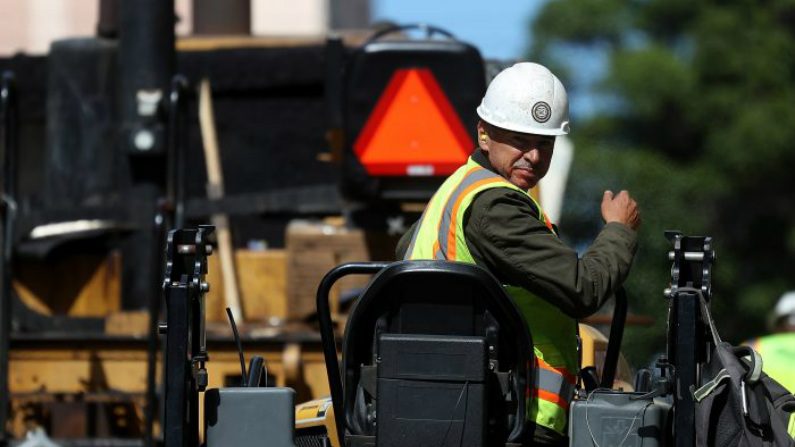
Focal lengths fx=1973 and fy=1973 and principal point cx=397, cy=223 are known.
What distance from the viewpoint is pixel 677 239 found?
479 cm

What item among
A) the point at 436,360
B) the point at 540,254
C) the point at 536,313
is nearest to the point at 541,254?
the point at 540,254

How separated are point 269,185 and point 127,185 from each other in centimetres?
98

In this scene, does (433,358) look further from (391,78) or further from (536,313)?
(391,78)

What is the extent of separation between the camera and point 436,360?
479cm

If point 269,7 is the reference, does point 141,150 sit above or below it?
above

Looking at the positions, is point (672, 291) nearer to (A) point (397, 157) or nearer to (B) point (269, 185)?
(A) point (397, 157)

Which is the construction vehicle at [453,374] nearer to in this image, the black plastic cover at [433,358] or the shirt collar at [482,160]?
the black plastic cover at [433,358]

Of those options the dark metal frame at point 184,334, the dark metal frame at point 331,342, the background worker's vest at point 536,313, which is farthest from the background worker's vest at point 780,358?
the dark metal frame at point 184,334

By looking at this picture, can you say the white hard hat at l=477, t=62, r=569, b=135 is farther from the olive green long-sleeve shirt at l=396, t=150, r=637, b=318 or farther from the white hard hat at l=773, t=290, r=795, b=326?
the white hard hat at l=773, t=290, r=795, b=326

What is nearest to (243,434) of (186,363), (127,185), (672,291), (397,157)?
(186,363)

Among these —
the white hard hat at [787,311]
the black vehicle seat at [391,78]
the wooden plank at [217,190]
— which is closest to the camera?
the black vehicle seat at [391,78]

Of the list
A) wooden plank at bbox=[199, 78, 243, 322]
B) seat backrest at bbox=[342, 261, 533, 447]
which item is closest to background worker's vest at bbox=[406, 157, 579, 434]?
seat backrest at bbox=[342, 261, 533, 447]

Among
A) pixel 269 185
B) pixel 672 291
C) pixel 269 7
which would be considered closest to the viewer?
pixel 672 291

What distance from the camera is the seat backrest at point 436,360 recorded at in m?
4.77
